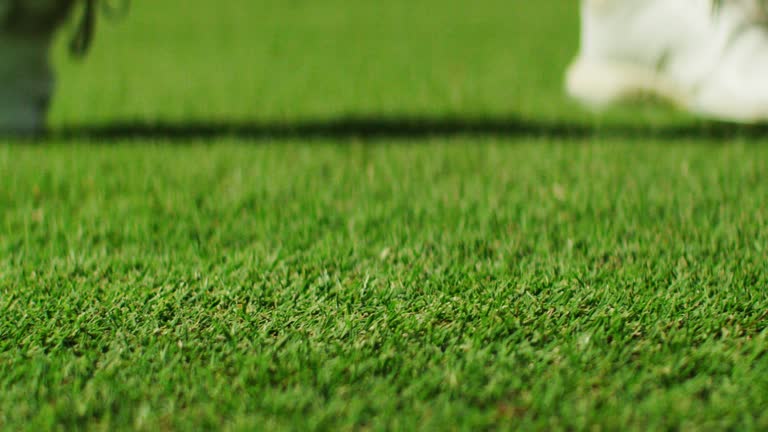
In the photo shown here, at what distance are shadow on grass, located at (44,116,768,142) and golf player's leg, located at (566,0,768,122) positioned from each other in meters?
0.14

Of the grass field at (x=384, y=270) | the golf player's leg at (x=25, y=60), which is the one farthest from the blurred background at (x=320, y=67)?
the golf player's leg at (x=25, y=60)

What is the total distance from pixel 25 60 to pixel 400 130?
4.29 ft

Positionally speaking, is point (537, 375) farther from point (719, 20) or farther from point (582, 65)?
point (582, 65)

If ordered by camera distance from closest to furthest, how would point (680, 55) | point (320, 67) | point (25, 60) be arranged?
point (25, 60) < point (680, 55) < point (320, 67)

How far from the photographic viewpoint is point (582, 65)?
3.50 meters

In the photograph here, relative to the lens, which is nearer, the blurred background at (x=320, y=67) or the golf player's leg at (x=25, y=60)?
the golf player's leg at (x=25, y=60)

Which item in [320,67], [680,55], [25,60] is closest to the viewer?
[25,60]

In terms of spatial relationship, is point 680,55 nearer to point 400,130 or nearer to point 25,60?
point 400,130

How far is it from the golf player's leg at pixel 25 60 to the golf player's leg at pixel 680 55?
6.55ft

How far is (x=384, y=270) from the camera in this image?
1.58 m

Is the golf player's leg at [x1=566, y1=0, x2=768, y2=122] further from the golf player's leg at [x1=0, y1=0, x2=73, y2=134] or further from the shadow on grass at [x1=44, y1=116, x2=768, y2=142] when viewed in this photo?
the golf player's leg at [x1=0, y1=0, x2=73, y2=134]

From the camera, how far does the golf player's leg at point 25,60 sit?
283cm

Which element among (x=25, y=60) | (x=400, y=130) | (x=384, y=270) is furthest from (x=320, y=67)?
(x=384, y=270)

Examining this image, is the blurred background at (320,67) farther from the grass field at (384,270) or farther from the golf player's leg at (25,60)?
the golf player's leg at (25,60)
